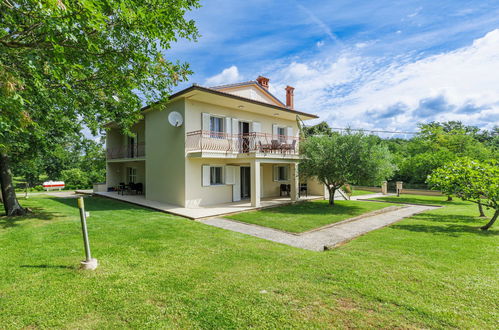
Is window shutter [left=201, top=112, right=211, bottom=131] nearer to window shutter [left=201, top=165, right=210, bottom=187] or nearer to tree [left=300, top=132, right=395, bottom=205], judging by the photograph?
window shutter [left=201, top=165, right=210, bottom=187]

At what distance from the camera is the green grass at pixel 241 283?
9.60 feet

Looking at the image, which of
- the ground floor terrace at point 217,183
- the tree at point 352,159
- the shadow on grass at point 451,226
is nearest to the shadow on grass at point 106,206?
the ground floor terrace at point 217,183

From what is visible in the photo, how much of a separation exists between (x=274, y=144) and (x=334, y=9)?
22.2 feet

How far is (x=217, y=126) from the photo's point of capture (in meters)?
13.5

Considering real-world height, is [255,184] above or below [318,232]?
above

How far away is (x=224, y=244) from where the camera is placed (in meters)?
6.13

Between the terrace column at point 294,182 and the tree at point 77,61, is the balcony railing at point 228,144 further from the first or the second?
the tree at point 77,61

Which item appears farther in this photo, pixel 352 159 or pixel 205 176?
pixel 205 176

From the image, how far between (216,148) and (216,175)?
1.84m

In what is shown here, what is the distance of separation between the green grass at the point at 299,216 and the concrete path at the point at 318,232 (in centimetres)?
37

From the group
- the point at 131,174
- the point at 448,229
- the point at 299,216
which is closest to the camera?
the point at 448,229

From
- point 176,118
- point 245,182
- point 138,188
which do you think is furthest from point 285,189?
point 138,188

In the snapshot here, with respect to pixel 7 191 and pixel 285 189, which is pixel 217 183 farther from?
pixel 7 191

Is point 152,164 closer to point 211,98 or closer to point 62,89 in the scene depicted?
point 211,98
